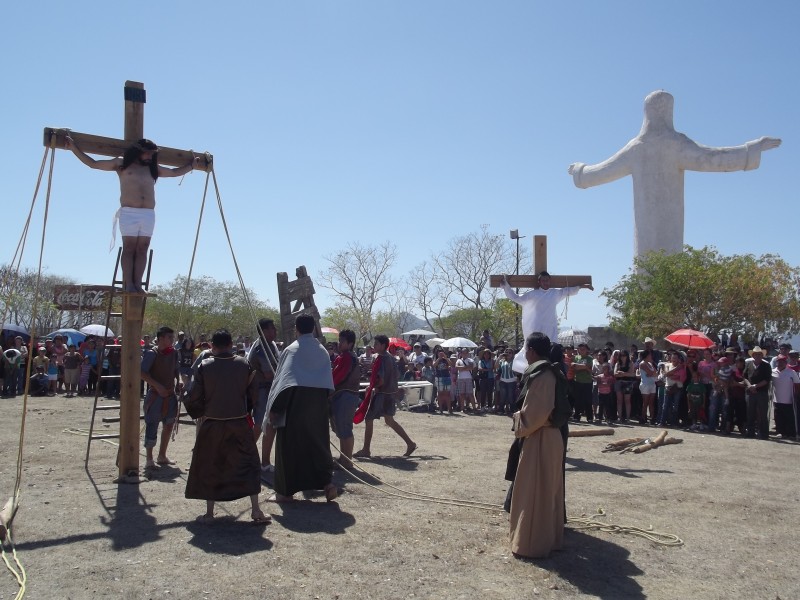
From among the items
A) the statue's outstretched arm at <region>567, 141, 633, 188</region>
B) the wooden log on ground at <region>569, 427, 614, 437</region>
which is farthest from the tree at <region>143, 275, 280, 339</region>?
the wooden log on ground at <region>569, 427, 614, 437</region>

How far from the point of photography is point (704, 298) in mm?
22188

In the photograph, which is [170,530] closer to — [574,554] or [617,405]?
[574,554]

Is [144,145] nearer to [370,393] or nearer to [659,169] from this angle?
[370,393]

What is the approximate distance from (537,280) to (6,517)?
6.66 meters

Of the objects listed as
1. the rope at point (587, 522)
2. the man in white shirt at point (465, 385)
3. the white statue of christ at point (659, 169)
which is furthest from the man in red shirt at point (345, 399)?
the white statue of christ at point (659, 169)

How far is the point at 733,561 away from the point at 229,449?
418 cm

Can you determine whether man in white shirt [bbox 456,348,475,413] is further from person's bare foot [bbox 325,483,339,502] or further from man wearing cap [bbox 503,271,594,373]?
person's bare foot [bbox 325,483,339,502]

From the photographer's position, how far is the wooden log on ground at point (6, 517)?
5.20 meters

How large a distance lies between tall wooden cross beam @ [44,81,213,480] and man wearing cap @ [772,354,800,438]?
11.5m

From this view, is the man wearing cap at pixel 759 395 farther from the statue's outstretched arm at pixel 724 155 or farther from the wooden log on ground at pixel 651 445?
the statue's outstretched arm at pixel 724 155

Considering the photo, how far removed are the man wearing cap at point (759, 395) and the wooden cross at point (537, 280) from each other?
17.9 feet

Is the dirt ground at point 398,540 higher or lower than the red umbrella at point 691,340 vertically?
lower

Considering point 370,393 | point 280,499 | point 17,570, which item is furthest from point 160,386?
point 17,570

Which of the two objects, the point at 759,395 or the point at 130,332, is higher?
the point at 130,332
